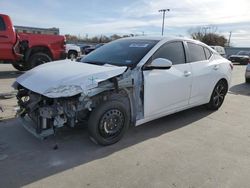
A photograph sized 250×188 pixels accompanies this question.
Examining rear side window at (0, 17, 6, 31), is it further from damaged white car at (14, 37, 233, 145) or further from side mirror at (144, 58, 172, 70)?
side mirror at (144, 58, 172, 70)

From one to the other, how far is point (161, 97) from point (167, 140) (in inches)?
28.4

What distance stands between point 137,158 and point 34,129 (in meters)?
1.53

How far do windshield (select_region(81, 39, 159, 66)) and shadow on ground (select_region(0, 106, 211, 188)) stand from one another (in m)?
1.24

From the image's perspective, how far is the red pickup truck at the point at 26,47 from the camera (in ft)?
31.9

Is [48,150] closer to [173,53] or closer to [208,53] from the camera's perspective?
[173,53]

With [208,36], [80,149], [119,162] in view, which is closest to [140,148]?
[119,162]

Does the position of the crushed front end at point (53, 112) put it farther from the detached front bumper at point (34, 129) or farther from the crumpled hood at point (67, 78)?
the crumpled hood at point (67, 78)

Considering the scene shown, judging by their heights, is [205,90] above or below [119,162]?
above

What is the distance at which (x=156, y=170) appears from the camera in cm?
342

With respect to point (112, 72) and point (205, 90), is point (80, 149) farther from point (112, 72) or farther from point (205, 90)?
point (205, 90)

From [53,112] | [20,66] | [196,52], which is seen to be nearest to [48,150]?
[53,112]

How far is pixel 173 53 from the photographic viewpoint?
4914 millimetres

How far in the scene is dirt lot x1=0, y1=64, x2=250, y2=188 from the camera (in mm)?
3170

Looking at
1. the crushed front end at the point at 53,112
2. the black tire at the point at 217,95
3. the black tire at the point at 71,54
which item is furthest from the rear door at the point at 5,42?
the black tire at the point at 217,95
